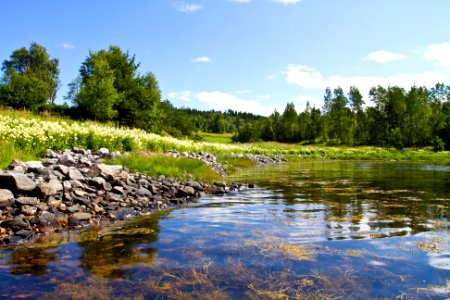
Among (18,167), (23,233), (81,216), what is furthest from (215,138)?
(23,233)

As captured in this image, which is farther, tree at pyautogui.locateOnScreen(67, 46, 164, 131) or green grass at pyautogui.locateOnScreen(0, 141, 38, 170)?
tree at pyautogui.locateOnScreen(67, 46, 164, 131)

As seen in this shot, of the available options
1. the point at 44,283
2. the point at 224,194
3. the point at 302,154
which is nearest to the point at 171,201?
the point at 224,194

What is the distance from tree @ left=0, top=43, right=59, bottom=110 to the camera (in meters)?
51.4

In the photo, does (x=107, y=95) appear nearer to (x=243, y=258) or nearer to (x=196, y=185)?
(x=196, y=185)

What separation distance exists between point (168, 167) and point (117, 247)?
9.98 metres

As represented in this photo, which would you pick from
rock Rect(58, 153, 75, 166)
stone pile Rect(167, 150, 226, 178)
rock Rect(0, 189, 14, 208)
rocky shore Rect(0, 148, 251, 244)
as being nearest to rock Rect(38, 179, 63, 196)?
rocky shore Rect(0, 148, 251, 244)

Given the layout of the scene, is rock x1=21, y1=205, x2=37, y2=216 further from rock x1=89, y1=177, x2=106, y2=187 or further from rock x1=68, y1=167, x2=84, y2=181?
rock x1=89, y1=177, x2=106, y2=187

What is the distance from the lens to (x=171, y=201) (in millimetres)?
12117

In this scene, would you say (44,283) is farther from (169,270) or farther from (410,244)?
(410,244)

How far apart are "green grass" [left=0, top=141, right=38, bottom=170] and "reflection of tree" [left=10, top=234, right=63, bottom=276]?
5.09 meters

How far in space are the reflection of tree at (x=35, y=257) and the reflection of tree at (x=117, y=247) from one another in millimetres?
523

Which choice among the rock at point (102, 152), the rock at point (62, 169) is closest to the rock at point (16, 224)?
the rock at point (62, 169)

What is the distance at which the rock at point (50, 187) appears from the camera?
902 cm

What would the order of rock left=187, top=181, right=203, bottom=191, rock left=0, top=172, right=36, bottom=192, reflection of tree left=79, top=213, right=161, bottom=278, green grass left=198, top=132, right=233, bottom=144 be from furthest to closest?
green grass left=198, top=132, right=233, bottom=144 → rock left=187, top=181, right=203, bottom=191 → rock left=0, top=172, right=36, bottom=192 → reflection of tree left=79, top=213, right=161, bottom=278
